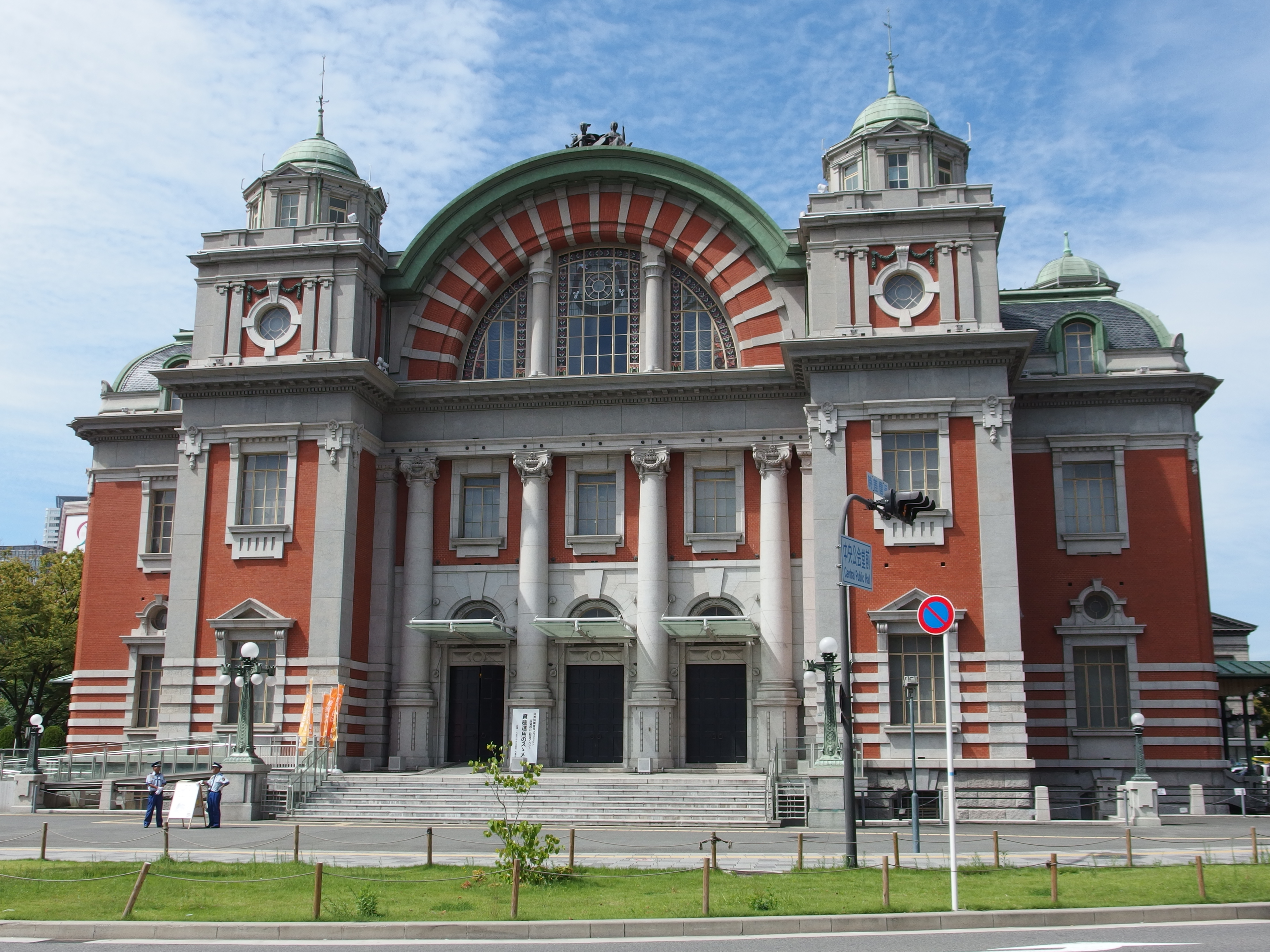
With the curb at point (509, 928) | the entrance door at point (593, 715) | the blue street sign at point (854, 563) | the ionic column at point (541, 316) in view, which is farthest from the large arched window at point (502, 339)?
the curb at point (509, 928)

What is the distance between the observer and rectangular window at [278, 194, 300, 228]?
42500 millimetres

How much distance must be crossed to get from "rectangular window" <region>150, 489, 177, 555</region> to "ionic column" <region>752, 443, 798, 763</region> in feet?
68.4

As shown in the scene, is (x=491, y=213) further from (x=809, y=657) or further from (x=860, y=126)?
(x=809, y=657)

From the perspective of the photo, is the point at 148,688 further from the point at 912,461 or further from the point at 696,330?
the point at 912,461

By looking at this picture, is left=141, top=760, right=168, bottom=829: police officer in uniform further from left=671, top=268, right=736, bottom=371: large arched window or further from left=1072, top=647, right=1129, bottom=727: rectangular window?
left=1072, top=647, right=1129, bottom=727: rectangular window

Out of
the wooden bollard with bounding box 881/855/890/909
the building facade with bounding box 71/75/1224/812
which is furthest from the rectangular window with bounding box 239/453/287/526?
the wooden bollard with bounding box 881/855/890/909

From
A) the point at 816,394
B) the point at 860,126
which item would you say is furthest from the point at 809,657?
the point at 860,126

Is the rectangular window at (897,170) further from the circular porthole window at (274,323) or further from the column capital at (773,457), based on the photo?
the circular porthole window at (274,323)

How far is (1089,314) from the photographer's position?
40.9 m

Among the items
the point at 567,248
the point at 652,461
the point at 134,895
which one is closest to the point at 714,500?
the point at 652,461

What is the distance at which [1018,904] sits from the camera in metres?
17.0

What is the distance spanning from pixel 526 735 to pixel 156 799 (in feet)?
36.1

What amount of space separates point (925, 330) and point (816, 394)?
3704 mm

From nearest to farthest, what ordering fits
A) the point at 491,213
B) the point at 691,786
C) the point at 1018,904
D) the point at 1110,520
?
1. the point at 1018,904
2. the point at 691,786
3. the point at 1110,520
4. the point at 491,213
